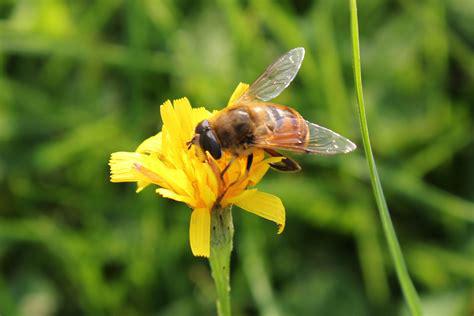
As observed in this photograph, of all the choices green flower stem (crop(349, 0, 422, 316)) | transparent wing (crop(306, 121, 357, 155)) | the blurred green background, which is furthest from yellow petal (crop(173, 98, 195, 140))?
the blurred green background

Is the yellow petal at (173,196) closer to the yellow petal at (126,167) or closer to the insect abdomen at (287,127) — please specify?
the yellow petal at (126,167)

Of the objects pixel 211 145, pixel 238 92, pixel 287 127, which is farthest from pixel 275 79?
pixel 211 145

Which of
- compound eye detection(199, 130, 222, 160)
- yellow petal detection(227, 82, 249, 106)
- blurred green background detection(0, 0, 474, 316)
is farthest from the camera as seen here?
blurred green background detection(0, 0, 474, 316)

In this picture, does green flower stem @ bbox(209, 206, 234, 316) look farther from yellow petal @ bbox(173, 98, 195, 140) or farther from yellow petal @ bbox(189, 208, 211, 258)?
yellow petal @ bbox(173, 98, 195, 140)

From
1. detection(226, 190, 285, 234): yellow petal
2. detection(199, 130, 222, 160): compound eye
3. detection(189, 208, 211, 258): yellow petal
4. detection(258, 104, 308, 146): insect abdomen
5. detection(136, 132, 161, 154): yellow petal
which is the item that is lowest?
detection(189, 208, 211, 258): yellow petal

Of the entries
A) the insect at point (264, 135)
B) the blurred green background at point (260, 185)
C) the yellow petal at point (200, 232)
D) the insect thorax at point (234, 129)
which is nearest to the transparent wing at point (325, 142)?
the insect at point (264, 135)

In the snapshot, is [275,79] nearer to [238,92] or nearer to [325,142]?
[238,92]

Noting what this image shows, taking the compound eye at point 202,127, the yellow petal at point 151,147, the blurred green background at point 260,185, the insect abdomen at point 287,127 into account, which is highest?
the insect abdomen at point 287,127
